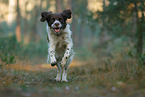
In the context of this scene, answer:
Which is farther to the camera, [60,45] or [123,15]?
[123,15]

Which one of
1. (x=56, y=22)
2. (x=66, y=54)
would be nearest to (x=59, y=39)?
(x=66, y=54)

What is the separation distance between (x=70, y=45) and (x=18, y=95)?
3.37 meters

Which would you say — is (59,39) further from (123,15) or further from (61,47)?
(123,15)

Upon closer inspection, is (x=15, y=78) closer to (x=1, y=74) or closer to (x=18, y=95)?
(x=1, y=74)

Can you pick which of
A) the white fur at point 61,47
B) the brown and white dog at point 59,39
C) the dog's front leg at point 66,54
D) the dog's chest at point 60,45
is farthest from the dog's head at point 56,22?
the dog's front leg at point 66,54

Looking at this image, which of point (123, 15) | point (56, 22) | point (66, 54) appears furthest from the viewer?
point (123, 15)

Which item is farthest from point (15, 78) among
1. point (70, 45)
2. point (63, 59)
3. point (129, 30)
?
point (129, 30)

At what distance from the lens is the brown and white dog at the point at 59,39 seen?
20.2 ft

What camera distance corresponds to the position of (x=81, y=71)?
894cm

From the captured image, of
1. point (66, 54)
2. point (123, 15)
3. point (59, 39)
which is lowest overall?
point (66, 54)

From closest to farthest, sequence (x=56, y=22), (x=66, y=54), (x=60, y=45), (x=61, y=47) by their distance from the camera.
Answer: (x=56, y=22) < (x=66, y=54) < (x=60, y=45) < (x=61, y=47)

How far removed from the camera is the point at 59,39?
6.56m

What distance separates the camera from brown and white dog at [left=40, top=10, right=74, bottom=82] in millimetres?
6160

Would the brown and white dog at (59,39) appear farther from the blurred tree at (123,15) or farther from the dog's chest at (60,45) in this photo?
the blurred tree at (123,15)
